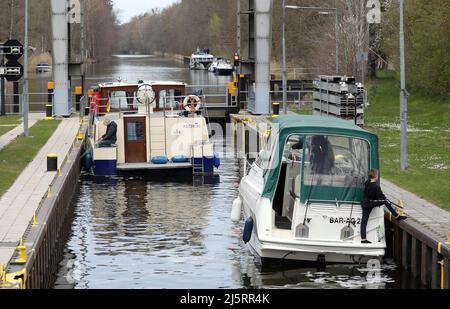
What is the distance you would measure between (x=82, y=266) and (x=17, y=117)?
3664cm

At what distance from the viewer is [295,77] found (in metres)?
96.8

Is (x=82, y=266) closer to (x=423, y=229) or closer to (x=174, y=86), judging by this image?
(x=423, y=229)

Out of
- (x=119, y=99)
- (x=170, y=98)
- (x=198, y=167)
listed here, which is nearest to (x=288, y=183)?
(x=198, y=167)

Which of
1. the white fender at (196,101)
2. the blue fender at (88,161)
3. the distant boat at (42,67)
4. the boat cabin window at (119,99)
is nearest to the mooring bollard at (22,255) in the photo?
the blue fender at (88,161)

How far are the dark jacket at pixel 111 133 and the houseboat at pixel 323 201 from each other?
51.9 feet

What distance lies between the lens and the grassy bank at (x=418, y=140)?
33625mm

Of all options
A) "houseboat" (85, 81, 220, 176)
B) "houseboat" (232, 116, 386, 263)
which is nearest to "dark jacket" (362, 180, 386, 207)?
"houseboat" (232, 116, 386, 263)

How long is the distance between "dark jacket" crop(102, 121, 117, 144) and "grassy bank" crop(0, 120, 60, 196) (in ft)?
9.17

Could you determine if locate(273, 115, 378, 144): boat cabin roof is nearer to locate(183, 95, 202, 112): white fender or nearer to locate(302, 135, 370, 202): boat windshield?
locate(302, 135, 370, 202): boat windshield

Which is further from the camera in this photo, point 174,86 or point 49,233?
point 174,86

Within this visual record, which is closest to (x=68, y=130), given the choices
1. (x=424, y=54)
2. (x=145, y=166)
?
(x=145, y=166)

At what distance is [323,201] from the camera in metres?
26.6
